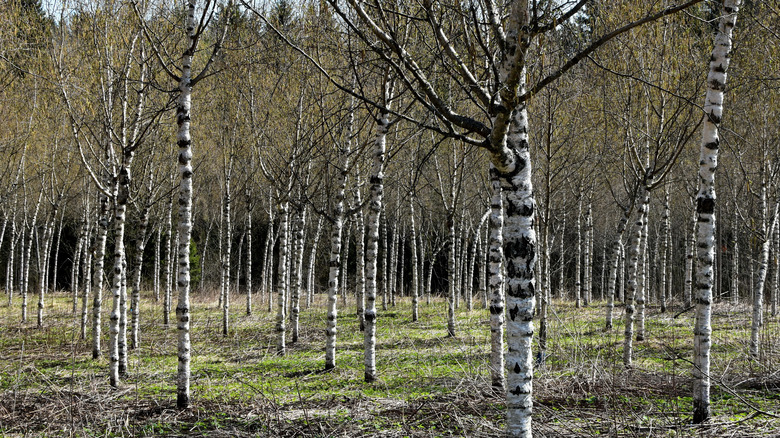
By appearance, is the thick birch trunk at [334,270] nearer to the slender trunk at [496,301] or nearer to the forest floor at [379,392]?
the forest floor at [379,392]

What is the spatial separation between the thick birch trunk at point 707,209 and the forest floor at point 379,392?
242mm

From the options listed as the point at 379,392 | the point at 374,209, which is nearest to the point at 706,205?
the point at 374,209

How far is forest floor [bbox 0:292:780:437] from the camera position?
5.86 m

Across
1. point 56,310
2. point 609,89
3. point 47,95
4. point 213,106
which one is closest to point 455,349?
point 609,89

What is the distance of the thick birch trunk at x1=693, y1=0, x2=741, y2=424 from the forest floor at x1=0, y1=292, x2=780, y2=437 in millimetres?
242

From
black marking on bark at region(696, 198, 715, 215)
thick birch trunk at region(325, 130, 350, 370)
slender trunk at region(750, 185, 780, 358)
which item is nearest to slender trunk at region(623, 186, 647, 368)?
slender trunk at region(750, 185, 780, 358)

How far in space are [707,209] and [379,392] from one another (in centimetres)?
496

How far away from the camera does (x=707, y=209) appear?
18.1 feet

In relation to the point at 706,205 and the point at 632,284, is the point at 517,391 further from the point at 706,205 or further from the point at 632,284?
the point at 632,284

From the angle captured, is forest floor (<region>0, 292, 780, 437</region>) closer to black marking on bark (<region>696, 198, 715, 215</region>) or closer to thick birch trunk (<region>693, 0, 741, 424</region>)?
thick birch trunk (<region>693, 0, 741, 424</region>)

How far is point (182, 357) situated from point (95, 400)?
5.32 feet

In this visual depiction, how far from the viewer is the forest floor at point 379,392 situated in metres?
5.86

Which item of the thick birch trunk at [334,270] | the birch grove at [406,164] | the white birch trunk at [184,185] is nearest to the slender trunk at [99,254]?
the birch grove at [406,164]

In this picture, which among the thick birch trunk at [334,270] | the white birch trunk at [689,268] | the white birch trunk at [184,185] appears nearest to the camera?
the white birch trunk at [184,185]
